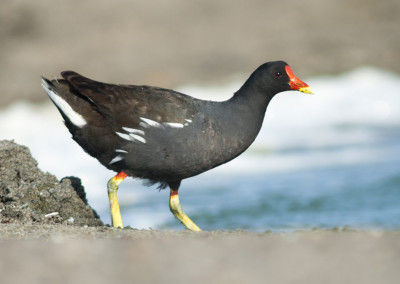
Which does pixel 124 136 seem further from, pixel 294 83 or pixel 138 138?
pixel 294 83

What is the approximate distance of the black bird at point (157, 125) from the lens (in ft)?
25.1

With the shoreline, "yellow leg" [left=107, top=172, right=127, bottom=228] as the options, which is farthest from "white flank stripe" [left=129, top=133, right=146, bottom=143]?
the shoreline

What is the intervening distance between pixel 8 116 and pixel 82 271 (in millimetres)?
18544

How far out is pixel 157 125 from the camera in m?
7.71

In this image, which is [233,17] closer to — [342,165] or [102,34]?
[102,34]

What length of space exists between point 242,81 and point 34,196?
17573 millimetres

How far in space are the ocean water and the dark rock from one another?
2654 mm

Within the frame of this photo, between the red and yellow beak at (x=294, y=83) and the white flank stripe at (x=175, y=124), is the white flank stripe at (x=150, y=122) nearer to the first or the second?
the white flank stripe at (x=175, y=124)

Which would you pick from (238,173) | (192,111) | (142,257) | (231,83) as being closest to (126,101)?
(192,111)

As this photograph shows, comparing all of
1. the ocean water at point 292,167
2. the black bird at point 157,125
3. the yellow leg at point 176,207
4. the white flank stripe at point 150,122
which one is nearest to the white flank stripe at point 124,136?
the black bird at point 157,125

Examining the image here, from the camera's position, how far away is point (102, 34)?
28516 millimetres

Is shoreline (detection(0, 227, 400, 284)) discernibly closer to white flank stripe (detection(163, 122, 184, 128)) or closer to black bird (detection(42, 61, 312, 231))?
black bird (detection(42, 61, 312, 231))

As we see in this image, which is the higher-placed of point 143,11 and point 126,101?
point 143,11

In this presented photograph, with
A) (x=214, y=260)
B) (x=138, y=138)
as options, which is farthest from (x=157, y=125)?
(x=214, y=260)
